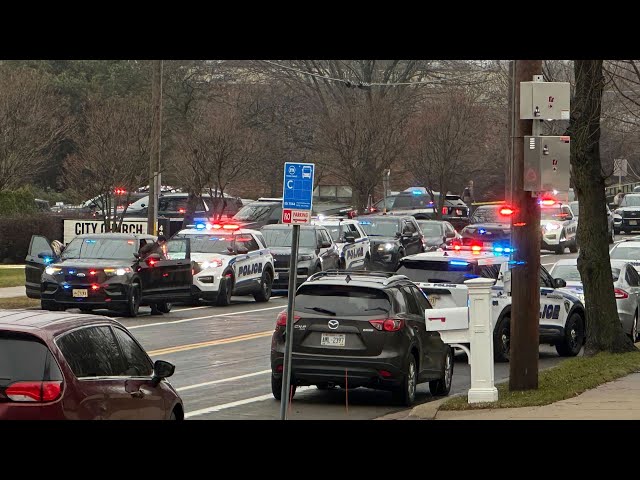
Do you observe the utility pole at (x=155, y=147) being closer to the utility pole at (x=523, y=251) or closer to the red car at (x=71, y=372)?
the utility pole at (x=523, y=251)

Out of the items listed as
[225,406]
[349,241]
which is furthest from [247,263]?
[225,406]

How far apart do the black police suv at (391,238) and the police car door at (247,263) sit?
6.88 m

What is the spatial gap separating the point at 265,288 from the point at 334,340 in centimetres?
1629

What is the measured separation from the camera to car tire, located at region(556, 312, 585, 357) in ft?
71.5

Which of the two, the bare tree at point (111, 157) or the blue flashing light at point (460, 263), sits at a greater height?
the bare tree at point (111, 157)

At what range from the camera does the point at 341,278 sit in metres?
16.5

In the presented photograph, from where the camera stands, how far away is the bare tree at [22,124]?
37.0m

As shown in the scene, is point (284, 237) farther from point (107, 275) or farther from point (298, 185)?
point (298, 185)

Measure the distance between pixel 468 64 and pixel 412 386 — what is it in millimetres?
48543

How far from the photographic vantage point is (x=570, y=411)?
1430 cm

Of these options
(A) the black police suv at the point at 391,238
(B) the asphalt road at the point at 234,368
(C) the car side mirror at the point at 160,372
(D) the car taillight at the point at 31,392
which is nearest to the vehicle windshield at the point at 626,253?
(B) the asphalt road at the point at 234,368

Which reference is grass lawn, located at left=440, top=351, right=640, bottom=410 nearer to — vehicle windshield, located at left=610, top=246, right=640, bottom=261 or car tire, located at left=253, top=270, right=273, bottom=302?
vehicle windshield, located at left=610, top=246, right=640, bottom=261
